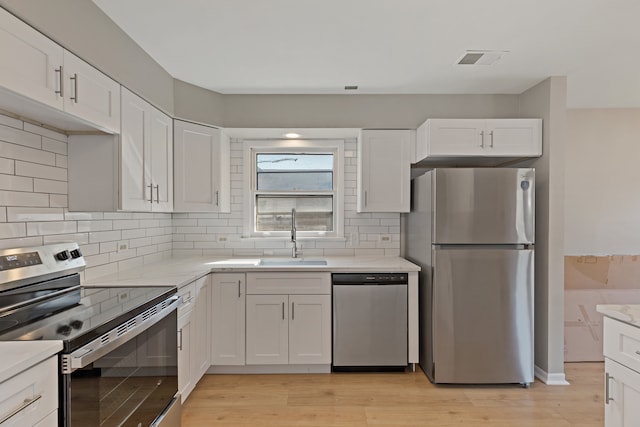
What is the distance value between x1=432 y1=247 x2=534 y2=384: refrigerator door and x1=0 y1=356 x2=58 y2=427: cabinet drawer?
2.47 meters

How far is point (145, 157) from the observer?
263 centimetres

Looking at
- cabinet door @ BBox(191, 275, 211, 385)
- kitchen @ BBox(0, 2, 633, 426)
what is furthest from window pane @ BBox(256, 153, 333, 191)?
cabinet door @ BBox(191, 275, 211, 385)

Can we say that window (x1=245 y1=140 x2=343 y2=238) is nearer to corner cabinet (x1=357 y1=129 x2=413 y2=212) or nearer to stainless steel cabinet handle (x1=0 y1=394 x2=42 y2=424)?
corner cabinet (x1=357 y1=129 x2=413 y2=212)

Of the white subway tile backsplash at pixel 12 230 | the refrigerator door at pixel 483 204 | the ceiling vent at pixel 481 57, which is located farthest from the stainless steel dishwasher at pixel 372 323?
the white subway tile backsplash at pixel 12 230

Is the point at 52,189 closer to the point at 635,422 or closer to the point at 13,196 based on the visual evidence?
the point at 13,196

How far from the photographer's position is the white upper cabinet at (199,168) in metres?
3.18

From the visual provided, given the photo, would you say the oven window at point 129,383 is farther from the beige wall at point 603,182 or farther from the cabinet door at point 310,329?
the beige wall at point 603,182

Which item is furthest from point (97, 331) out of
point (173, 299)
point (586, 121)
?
point (586, 121)

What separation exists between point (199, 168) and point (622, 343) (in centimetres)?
304

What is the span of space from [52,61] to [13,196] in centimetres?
70

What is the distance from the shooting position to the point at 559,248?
301 centimetres

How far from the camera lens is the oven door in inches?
52.7

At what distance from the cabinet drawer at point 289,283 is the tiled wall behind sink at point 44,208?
3.22 ft

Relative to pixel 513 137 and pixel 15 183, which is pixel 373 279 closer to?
pixel 513 137
